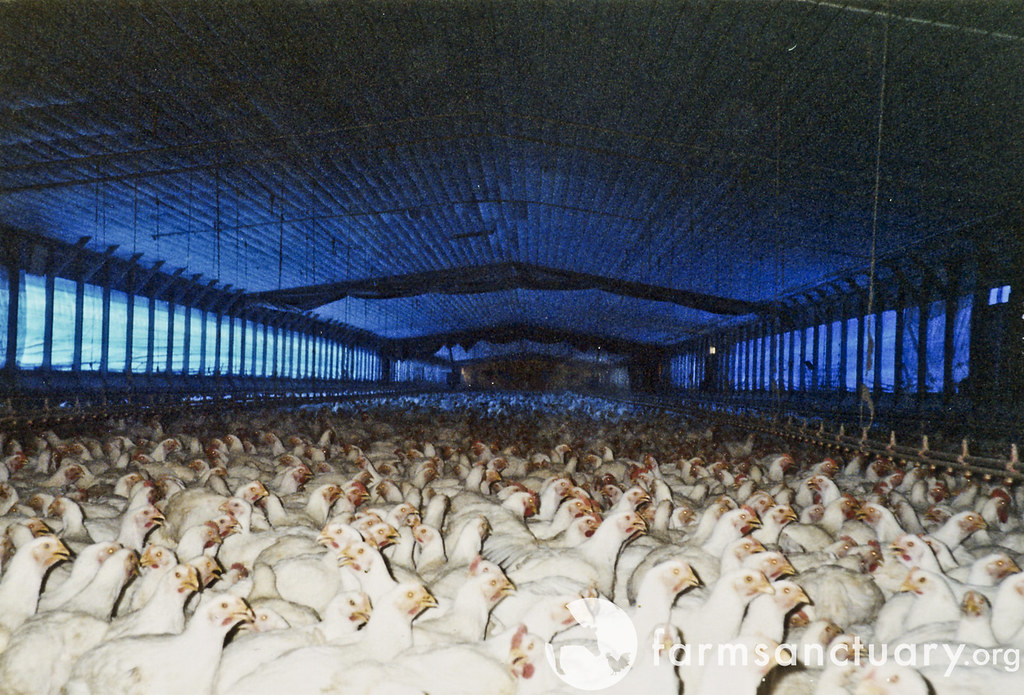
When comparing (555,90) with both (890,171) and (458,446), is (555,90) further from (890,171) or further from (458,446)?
(458,446)

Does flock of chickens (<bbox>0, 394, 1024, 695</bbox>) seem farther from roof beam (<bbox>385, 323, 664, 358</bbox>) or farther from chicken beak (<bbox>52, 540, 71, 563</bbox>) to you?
roof beam (<bbox>385, 323, 664, 358</bbox>)

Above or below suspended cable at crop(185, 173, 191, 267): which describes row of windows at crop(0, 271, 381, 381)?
below

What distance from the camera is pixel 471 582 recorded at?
11.9 ft

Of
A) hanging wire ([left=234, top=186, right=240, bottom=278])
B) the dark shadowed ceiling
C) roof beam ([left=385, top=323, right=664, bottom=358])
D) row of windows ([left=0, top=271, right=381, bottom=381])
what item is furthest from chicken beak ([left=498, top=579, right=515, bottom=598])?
roof beam ([left=385, top=323, right=664, bottom=358])

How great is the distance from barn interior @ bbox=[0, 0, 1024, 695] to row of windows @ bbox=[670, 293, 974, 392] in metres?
0.13

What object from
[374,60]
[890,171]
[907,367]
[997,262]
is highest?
[374,60]

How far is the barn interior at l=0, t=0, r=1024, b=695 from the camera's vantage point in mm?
4672

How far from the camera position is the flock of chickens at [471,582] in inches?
116

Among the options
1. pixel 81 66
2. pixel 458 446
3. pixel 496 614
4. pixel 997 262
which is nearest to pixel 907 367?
pixel 997 262

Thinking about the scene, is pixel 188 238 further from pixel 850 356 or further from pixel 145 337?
pixel 850 356

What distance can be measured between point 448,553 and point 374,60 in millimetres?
5965

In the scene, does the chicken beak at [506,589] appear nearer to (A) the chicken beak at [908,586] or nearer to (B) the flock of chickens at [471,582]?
(B) the flock of chickens at [471,582]

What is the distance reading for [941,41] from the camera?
19.6ft

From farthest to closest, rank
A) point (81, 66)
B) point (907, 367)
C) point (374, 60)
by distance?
point (907, 367)
point (374, 60)
point (81, 66)
